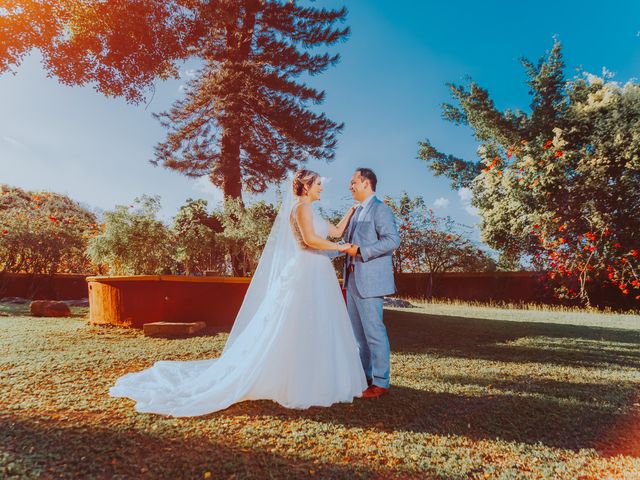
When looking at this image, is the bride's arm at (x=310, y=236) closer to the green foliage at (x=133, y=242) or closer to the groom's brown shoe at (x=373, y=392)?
the groom's brown shoe at (x=373, y=392)

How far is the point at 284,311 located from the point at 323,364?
1.62 feet

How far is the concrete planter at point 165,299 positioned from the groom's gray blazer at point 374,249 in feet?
11.5

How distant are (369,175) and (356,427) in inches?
76.8

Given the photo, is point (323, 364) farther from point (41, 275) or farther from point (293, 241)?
point (41, 275)

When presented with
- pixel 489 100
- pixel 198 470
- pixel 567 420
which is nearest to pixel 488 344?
pixel 567 420

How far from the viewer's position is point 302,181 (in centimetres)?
342

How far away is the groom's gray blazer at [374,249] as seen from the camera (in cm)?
323

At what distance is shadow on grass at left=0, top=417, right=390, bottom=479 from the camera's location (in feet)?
6.34

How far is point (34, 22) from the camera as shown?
8.05 metres

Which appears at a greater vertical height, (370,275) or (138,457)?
(370,275)

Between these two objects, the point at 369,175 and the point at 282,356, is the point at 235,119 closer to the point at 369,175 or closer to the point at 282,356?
the point at 369,175

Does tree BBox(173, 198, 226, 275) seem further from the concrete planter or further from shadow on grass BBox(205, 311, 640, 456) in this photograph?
shadow on grass BBox(205, 311, 640, 456)

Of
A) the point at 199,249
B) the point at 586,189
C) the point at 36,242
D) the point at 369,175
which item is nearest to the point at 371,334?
the point at 369,175

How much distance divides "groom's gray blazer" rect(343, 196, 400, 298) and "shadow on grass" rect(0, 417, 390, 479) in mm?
1472
